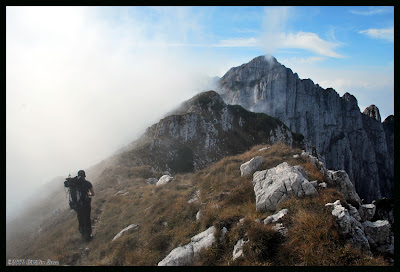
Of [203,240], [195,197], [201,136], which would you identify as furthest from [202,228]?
[201,136]

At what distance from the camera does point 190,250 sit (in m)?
10.2

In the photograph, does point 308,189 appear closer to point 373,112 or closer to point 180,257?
point 180,257

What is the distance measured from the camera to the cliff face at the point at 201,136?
5119cm

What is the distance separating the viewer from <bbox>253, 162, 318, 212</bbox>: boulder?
11844 millimetres

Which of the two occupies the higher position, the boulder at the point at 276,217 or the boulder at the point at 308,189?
the boulder at the point at 308,189

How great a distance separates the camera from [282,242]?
9266 millimetres

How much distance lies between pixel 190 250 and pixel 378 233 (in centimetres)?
815

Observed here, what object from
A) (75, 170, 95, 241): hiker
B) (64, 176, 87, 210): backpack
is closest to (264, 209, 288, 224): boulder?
(75, 170, 95, 241): hiker

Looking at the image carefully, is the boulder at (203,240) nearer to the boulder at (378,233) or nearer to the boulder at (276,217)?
the boulder at (276,217)

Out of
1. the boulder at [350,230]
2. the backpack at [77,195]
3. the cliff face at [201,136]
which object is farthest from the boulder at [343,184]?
the cliff face at [201,136]

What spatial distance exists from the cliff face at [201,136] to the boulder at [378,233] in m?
36.0

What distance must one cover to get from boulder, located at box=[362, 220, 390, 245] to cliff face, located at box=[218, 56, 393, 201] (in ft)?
419

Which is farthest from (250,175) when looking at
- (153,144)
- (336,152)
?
(336,152)

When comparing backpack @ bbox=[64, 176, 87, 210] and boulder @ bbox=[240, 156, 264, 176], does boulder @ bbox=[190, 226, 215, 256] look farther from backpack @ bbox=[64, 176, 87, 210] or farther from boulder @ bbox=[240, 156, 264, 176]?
backpack @ bbox=[64, 176, 87, 210]
